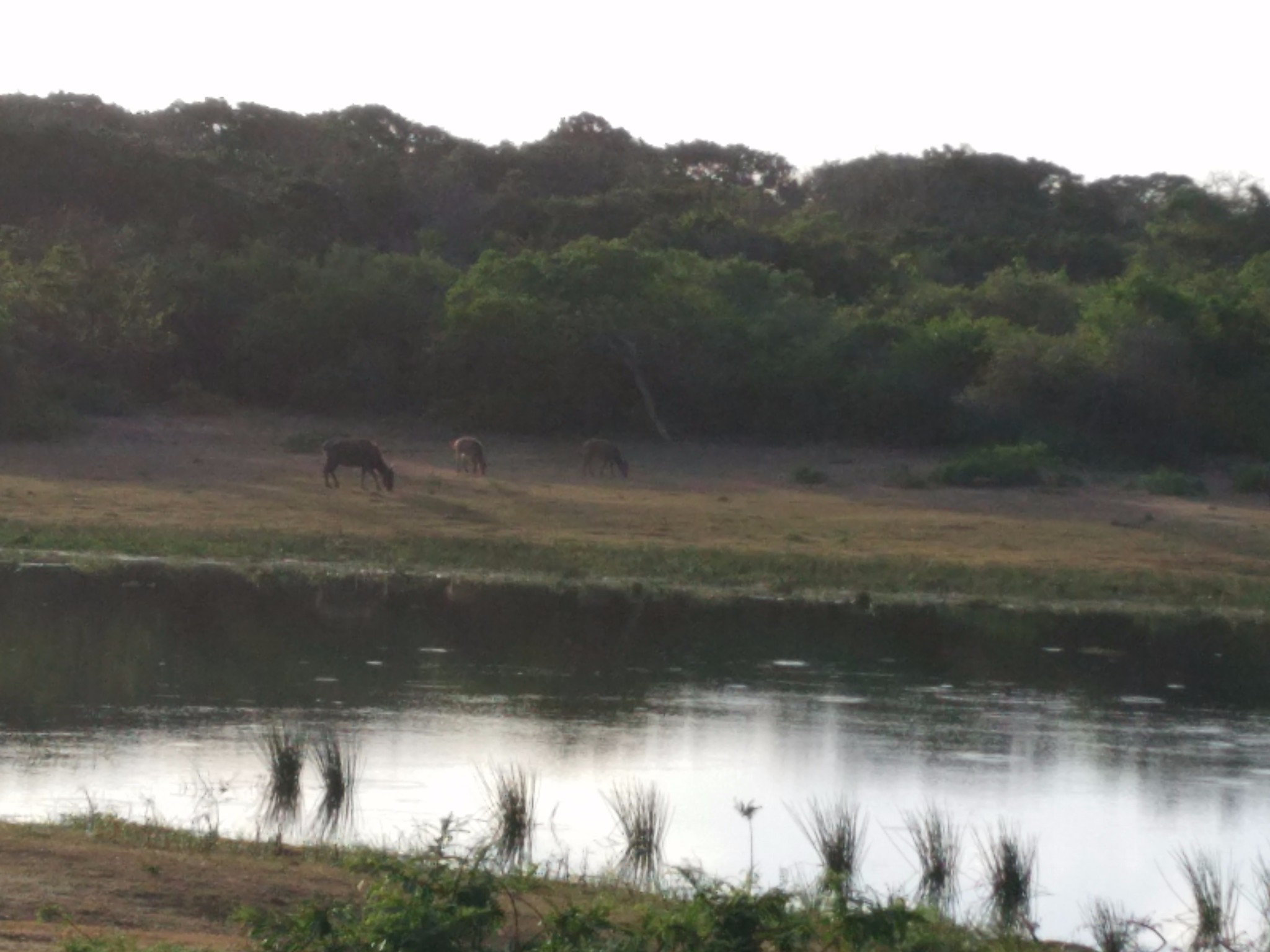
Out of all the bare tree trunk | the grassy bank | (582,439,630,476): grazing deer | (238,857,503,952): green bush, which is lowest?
the grassy bank

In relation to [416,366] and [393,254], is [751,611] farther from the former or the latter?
[393,254]

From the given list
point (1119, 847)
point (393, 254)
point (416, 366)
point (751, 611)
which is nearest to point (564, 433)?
point (416, 366)

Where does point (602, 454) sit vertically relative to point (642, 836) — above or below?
above

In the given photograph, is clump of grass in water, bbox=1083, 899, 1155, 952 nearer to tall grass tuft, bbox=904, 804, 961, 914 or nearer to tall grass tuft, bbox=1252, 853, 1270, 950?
tall grass tuft, bbox=1252, 853, 1270, 950

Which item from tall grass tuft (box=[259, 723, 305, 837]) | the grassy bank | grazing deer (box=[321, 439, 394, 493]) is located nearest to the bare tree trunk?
grazing deer (box=[321, 439, 394, 493])

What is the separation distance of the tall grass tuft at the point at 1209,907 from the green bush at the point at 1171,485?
79.0 feet

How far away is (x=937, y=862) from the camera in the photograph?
11500mm

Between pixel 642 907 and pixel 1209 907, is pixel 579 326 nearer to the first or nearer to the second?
pixel 1209 907

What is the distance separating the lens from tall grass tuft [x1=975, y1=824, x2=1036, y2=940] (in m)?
10.9

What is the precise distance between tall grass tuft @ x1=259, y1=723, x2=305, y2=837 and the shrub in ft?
74.0

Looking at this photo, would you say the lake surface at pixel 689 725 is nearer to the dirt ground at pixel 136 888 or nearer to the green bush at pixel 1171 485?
the dirt ground at pixel 136 888

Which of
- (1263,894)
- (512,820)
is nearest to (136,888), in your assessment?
(512,820)

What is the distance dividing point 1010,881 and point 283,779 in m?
4.96

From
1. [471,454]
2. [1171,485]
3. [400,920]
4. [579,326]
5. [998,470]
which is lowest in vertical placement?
[400,920]
